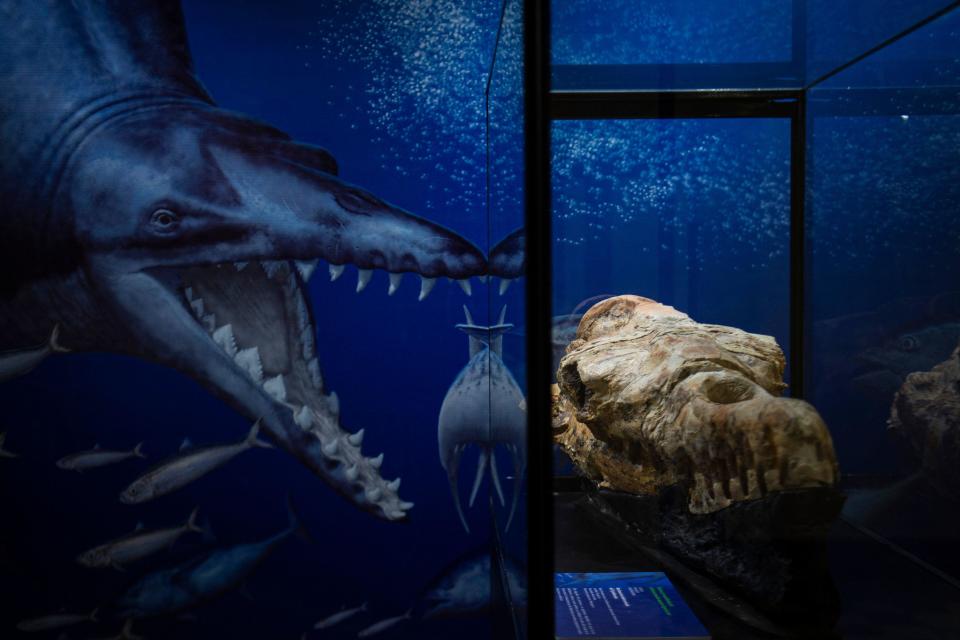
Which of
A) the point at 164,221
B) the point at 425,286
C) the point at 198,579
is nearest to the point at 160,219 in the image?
the point at 164,221

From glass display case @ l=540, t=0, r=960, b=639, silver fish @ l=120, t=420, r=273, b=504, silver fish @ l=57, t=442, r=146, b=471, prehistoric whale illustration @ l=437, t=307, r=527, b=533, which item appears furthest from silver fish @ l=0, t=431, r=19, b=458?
glass display case @ l=540, t=0, r=960, b=639

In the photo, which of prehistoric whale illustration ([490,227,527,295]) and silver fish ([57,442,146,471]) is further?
silver fish ([57,442,146,471])

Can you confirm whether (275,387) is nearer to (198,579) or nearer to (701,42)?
(198,579)

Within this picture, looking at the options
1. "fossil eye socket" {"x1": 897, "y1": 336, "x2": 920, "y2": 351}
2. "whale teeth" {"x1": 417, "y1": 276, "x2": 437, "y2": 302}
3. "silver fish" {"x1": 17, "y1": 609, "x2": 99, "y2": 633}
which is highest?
"whale teeth" {"x1": 417, "y1": 276, "x2": 437, "y2": 302}

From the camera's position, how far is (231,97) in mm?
2043

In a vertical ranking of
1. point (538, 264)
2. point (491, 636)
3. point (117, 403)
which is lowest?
point (491, 636)

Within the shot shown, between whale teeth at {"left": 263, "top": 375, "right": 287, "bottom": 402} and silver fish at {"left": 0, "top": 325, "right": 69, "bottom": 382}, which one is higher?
silver fish at {"left": 0, "top": 325, "right": 69, "bottom": 382}

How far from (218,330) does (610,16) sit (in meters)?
1.56

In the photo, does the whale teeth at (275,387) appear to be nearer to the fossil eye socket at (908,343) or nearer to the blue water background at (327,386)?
the blue water background at (327,386)

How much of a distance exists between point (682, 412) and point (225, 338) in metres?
1.49

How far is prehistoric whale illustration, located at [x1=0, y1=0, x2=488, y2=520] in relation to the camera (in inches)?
78.0

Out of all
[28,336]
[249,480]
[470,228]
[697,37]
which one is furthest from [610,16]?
[28,336]

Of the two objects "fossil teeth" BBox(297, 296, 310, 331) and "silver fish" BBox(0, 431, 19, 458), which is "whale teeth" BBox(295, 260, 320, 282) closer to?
"fossil teeth" BBox(297, 296, 310, 331)

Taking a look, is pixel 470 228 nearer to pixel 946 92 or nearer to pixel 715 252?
pixel 715 252
